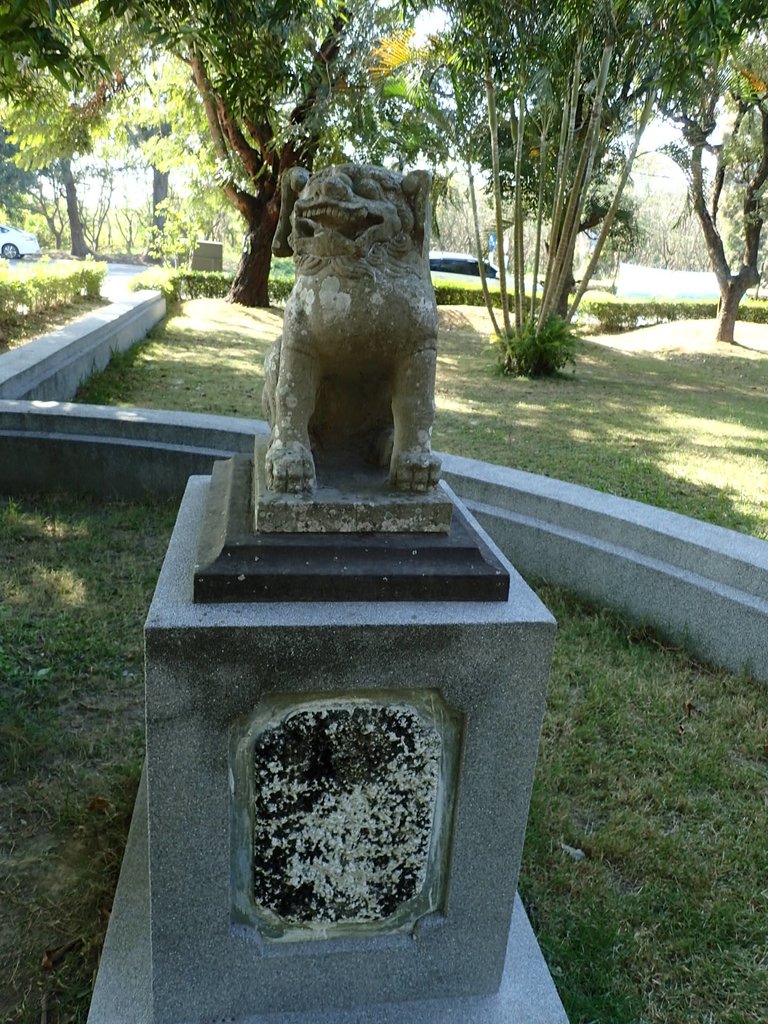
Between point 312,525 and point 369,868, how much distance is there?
32.3 inches

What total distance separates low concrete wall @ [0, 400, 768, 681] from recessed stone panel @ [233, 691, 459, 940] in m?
2.00

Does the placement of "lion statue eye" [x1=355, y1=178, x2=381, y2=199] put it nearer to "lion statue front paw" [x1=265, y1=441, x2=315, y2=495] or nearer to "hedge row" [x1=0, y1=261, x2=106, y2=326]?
"lion statue front paw" [x1=265, y1=441, x2=315, y2=495]

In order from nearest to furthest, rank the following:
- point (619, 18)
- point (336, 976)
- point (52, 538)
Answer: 1. point (336, 976)
2. point (52, 538)
3. point (619, 18)

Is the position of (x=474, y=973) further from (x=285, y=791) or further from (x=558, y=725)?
(x=558, y=725)

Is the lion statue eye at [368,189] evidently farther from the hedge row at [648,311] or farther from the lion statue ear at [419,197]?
the hedge row at [648,311]

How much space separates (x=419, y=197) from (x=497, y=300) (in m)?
16.5

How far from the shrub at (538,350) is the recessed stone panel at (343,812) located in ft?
28.4

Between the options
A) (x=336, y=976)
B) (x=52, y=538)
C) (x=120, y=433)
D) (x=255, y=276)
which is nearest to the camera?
(x=336, y=976)

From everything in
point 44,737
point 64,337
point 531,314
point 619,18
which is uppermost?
point 619,18

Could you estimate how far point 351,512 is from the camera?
5.42ft

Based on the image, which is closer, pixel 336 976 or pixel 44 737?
pixel 336 976

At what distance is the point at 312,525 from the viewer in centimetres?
165

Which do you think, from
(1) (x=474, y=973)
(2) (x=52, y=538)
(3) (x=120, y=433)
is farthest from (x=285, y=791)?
(3) (x=120, y=433)

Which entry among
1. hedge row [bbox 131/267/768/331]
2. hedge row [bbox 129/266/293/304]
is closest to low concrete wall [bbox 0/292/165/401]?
hedge row [bbox 131/267/768/331]
